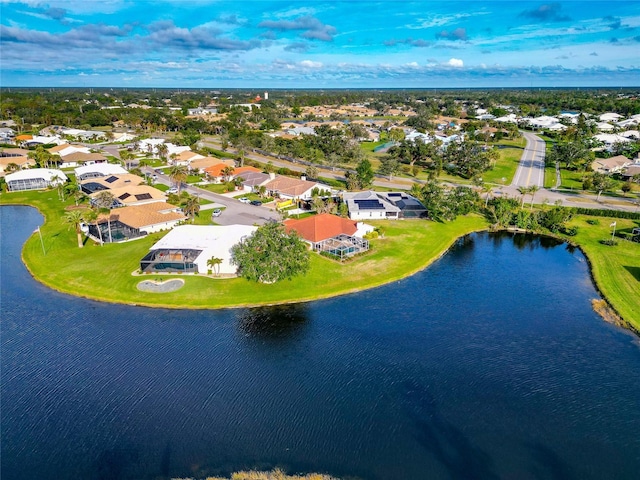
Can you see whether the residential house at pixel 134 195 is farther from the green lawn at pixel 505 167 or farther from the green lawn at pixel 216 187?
the green lawn at pixel 505 167

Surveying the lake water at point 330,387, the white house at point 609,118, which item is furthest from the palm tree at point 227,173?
the white house at point 609,118

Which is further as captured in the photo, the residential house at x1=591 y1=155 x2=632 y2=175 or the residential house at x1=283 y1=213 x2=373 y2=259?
the residential house at x1=591 y1=155 x2=632 y2=175

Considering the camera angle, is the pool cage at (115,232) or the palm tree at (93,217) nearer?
the palm tree at (93,217)

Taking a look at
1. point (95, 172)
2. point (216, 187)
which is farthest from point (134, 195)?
point (95, 172)

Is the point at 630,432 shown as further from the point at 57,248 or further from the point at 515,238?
the point at 57,248

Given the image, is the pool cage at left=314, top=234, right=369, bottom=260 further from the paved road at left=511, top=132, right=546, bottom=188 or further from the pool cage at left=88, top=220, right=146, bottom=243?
the paved road at left=511, top=132, right=546, bottom=188

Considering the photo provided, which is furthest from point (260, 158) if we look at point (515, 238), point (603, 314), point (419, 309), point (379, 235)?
point (603, 314)

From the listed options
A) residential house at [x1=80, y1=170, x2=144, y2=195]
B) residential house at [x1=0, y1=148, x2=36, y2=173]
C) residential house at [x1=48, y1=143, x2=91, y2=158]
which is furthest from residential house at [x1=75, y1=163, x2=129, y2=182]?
residential house at [x1=48, y1=143, x2=91, y2=158]
